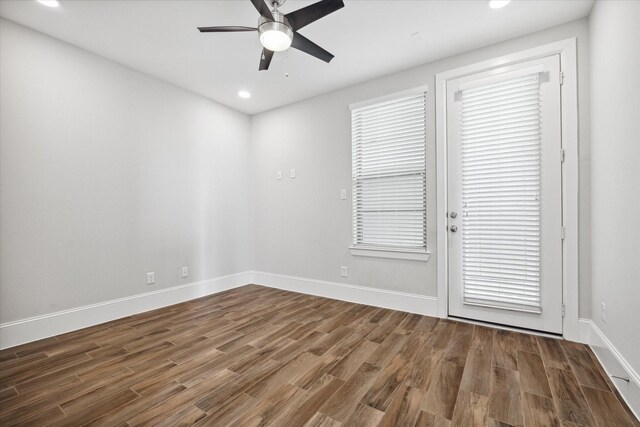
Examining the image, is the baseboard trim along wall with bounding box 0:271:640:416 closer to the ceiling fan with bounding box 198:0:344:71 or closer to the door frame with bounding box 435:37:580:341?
the door frame with bounding box 435:37:580:341

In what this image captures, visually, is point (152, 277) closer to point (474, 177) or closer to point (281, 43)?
point (281, 43)

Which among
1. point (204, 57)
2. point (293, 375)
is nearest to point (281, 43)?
point (204, 57)

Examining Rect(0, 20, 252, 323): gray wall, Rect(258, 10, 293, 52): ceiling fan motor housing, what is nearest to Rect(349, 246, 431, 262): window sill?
Rect(0, 20, 252, 323): gray wall

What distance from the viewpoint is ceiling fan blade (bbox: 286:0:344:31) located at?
177 cm

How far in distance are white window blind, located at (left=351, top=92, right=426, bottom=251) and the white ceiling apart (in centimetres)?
49

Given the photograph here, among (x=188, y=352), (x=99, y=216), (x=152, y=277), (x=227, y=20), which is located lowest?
(x=188, y=352)

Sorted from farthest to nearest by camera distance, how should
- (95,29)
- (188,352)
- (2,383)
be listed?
(95,29) → (188,352) → (2,383)

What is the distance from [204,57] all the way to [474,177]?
298 centimetres

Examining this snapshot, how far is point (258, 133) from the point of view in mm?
4496

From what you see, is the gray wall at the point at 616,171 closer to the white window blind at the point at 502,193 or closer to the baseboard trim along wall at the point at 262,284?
the baseboard trim along wall at the point at 262,284

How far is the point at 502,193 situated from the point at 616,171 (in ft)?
2.80

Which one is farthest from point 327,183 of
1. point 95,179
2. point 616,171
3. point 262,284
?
point 616,171

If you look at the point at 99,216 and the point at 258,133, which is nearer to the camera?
the point at 99,216

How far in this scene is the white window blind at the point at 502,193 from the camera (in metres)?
2.50
